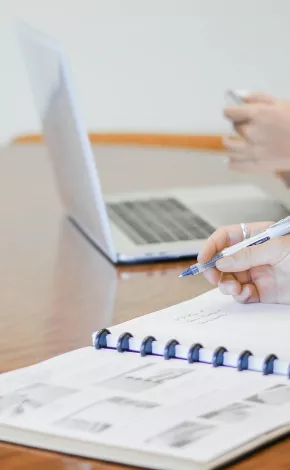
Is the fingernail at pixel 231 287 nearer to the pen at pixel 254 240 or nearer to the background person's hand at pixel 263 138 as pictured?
the pen at pixel 254 240

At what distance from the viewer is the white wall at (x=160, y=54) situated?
2.96 metres

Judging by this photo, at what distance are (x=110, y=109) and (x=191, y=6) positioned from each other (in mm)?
420

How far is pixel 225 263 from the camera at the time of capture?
36.2 inches

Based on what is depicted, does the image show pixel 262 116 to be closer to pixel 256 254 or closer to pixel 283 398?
pixel 256 254

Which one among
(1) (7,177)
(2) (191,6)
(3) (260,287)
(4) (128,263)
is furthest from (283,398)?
(2) (191,6)

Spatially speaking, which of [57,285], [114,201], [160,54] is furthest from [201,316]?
[160,54]

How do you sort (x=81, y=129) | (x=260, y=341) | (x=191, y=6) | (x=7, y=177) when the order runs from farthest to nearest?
(x=191, y=6)
(x=7, y=177)
(x=81, y=129)
(x=260, y=341)

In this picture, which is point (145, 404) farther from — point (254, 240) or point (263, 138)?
point (263, 138)

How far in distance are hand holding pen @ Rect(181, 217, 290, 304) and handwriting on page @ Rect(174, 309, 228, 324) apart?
0.04 metres

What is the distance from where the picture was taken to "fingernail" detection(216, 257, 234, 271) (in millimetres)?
920

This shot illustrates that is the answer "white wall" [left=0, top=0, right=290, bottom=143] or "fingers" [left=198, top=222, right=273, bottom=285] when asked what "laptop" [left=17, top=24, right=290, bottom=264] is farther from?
"white wall" [left=0, top=0, right=290, bottom=143]

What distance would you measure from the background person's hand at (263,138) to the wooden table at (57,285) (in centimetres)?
20

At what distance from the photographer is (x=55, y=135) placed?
1.39 metres

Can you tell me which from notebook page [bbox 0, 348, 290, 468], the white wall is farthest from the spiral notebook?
the white wall
